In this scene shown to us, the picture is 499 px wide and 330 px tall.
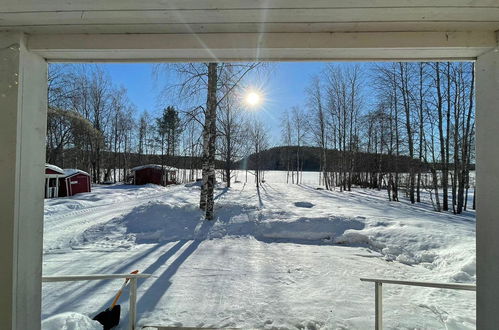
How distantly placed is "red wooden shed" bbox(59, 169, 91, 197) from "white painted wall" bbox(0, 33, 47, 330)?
Result: 62.1 feet

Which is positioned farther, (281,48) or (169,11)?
(281,48)

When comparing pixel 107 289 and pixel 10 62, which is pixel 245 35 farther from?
pixel 107 289

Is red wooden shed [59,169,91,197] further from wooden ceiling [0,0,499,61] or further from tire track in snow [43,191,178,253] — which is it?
wooden ceiling [0,0,499,61]

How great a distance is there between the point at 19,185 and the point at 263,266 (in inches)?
157

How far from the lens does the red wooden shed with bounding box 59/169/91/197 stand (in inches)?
655

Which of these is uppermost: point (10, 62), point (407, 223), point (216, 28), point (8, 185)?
point (216, 28)

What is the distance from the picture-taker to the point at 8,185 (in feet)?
4.44

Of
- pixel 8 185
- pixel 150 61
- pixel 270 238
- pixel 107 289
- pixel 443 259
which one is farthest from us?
pixel 270 238

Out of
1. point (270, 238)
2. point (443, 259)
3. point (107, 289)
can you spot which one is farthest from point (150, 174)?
point (443, 259)

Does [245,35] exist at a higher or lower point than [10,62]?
higher

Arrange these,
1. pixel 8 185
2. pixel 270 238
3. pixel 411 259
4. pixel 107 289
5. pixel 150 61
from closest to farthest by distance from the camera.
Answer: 1. pixel 8 185
2. pixel 150 61
3. pixel 107 289
4. pixel 411 259
5. pixel 270 238

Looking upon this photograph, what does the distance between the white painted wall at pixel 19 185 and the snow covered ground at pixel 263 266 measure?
3.93ft

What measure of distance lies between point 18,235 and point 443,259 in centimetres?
630

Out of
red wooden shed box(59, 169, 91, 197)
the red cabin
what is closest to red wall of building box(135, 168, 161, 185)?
the red cabin
